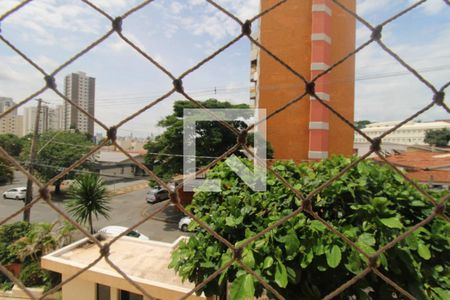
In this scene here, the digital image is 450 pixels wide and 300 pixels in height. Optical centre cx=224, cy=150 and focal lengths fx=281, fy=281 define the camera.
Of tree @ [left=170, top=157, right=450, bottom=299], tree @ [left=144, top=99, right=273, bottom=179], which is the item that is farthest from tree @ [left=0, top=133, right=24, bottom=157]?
tree @ [left=170, top=157, right=450, bottom=299]

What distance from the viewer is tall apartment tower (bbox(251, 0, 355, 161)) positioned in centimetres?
487

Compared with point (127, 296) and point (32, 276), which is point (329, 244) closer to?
point (127, 296)

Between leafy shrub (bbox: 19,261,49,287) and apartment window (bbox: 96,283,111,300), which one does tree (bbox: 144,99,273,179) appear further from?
apartment window (bbox: 96,283,111,300)

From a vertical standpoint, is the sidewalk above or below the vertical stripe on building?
below

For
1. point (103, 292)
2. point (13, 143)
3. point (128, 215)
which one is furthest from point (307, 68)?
point (13, 143)

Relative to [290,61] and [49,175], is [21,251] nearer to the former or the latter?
[290,61]

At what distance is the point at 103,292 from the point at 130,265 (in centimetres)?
37

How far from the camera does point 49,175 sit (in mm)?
9359

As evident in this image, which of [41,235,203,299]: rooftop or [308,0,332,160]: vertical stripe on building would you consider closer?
[41,235,203,299]: rooftop

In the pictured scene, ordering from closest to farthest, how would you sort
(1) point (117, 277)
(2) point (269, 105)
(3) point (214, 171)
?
1. (3) point (214, 171)
2. (1) point (117, 277)
3. (2) point (269, 105)

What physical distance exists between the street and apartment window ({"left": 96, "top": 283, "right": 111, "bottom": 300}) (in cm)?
361

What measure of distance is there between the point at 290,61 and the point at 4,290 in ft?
18.6

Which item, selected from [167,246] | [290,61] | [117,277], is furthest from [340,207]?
[290,61]

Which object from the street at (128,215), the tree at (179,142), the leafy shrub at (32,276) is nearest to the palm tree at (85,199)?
the street at (128,215)
